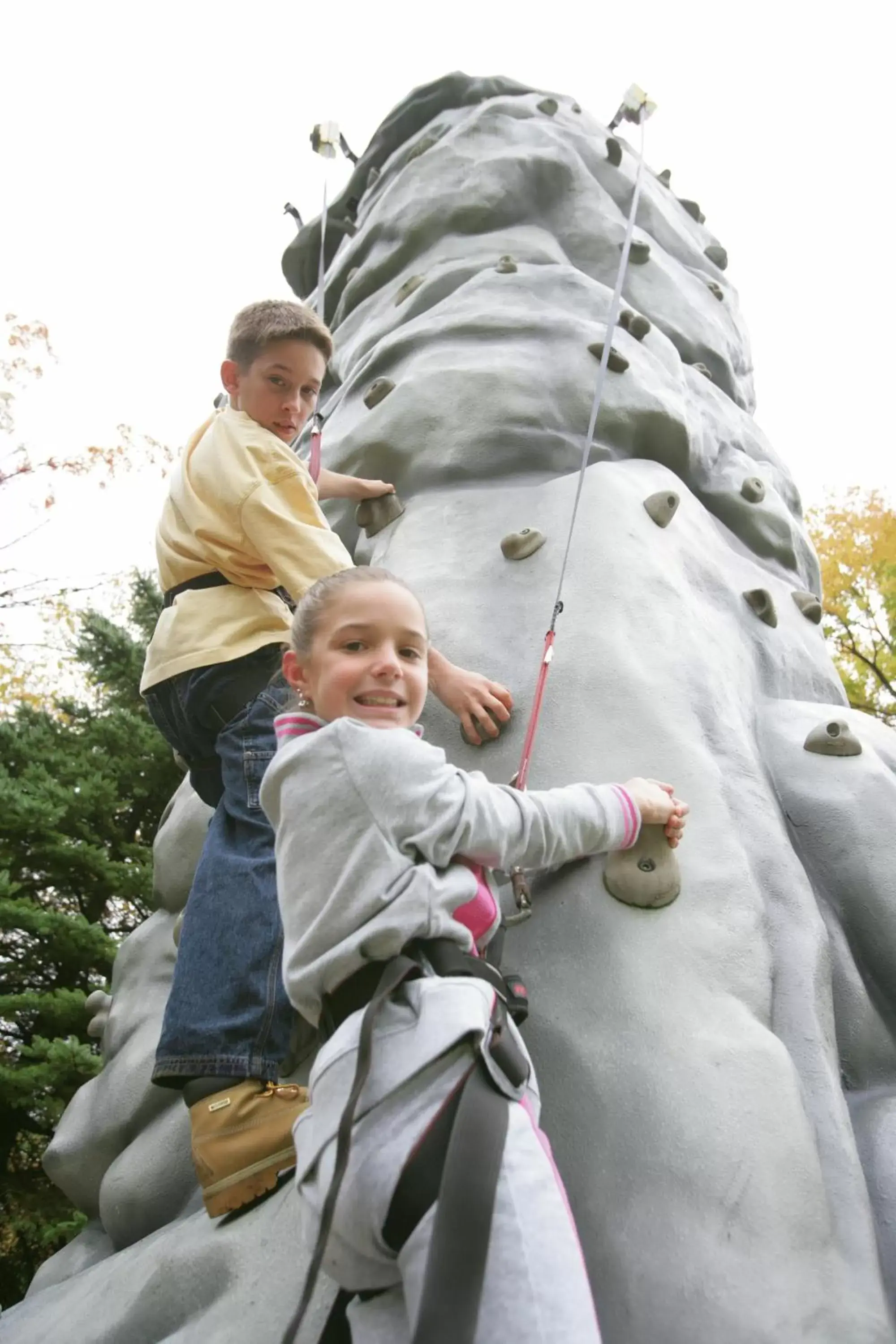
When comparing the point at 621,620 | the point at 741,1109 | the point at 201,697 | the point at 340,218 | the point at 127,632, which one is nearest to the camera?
the point at 741,1109

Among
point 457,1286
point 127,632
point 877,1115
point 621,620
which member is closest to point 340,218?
point 127,632

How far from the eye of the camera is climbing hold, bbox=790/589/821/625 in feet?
11.6

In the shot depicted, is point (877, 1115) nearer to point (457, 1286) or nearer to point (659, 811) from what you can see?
point (659, 811)

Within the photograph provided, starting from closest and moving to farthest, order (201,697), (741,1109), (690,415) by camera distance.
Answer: (741,1109), (201,697), (690,415)

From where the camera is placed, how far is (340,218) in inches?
245

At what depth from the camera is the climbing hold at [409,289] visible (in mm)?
4363

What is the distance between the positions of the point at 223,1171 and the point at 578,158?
4655 millimetres

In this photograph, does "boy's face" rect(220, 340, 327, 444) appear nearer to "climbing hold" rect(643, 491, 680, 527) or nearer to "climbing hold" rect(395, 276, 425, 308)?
"climbing hold" rect(643, 491, 680, 527)

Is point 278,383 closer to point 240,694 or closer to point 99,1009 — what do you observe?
point 240,694

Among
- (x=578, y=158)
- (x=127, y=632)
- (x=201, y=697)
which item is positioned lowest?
(x=201, y=697)

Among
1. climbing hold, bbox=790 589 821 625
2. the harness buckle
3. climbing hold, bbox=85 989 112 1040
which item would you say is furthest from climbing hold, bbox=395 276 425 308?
the harness buckle

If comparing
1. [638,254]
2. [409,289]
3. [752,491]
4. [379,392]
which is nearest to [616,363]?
[752,491]

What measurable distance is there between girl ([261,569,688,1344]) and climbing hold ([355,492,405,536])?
5.24ft

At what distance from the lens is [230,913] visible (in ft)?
6.53
